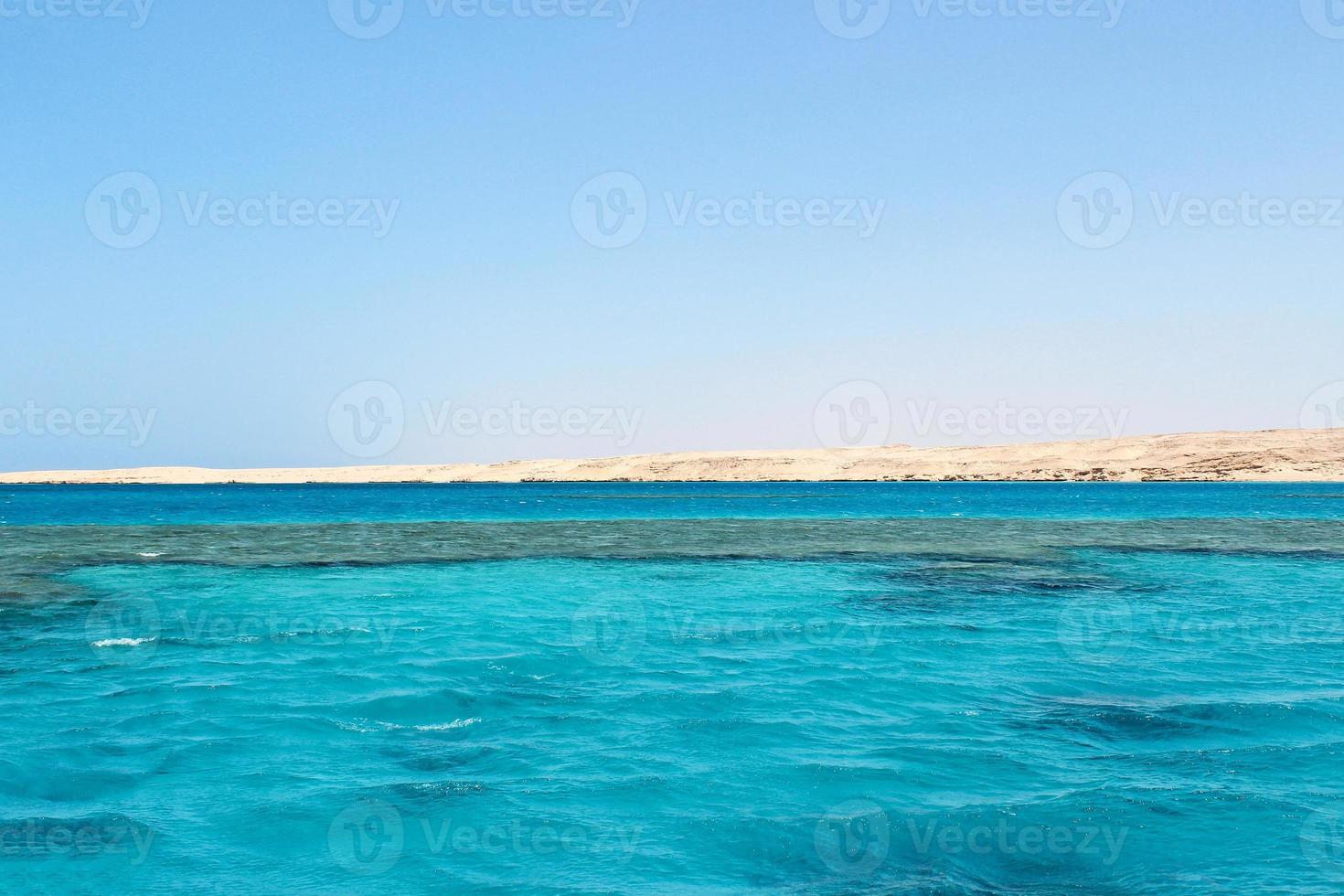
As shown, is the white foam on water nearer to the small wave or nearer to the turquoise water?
the turquoise water

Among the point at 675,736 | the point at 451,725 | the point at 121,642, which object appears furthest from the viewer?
the point at 121,642

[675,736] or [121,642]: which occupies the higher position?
[675,736]

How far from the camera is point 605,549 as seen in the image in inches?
1661

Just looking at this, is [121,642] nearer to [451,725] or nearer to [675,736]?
[451,725]

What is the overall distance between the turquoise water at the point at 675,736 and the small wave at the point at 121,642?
89 mm

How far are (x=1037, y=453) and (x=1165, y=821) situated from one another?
19645 cm

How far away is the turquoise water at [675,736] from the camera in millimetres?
8703

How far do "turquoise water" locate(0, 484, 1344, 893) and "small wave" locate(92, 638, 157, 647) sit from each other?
9 centimetres

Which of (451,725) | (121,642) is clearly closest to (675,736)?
(451,725)

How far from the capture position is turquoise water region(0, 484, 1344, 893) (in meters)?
8.70

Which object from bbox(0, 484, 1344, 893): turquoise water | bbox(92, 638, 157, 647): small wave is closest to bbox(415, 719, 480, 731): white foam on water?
bbox(0, 484, 1344, 893): turquoise water

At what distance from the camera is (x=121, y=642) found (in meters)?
19.2

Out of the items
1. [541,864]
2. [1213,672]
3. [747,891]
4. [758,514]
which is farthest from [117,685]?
[758,514]

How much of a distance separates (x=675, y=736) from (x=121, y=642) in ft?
41.9
